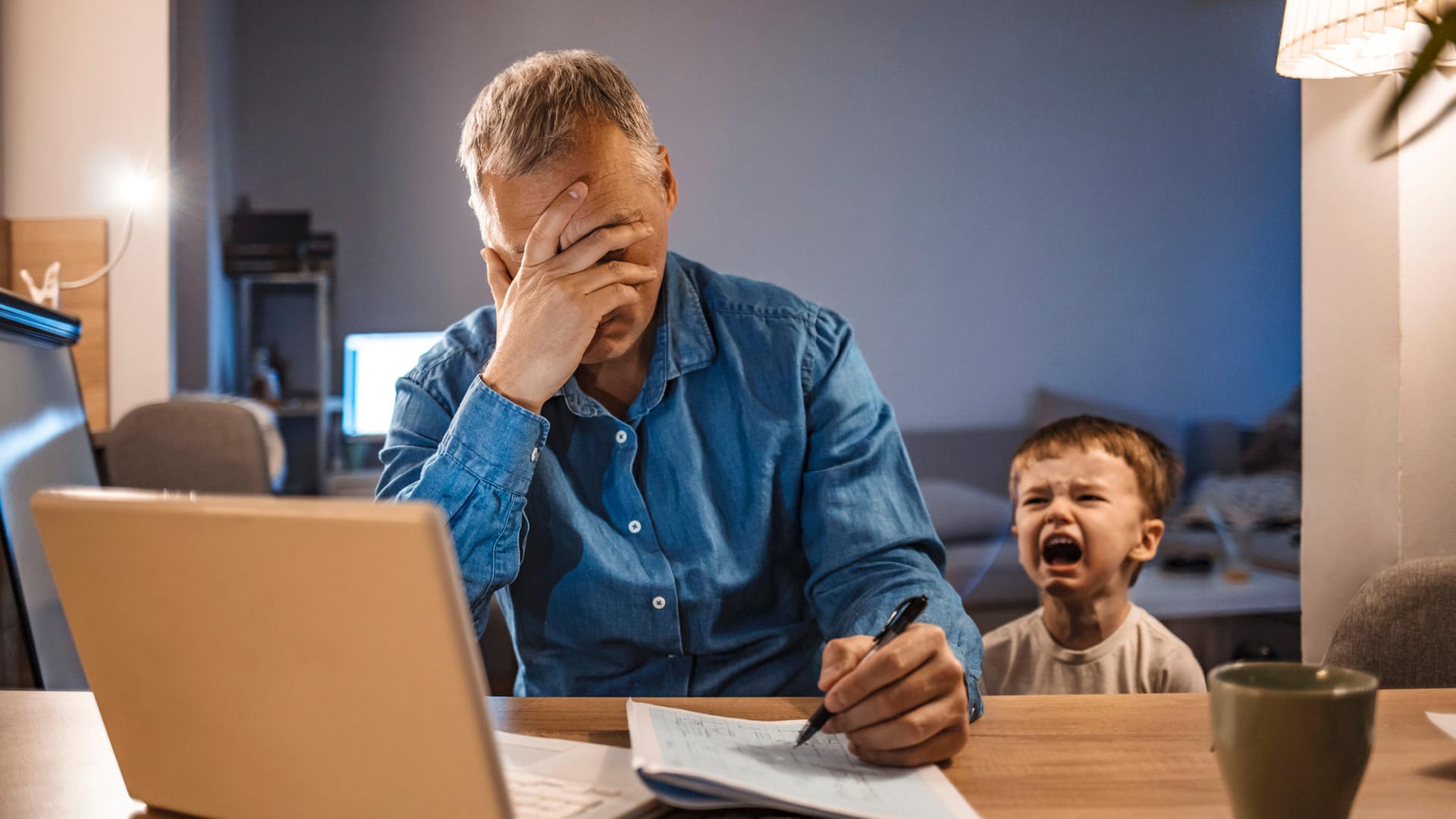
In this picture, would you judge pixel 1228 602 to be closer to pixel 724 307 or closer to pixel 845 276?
pixel 845 276

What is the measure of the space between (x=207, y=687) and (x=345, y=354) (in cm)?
380

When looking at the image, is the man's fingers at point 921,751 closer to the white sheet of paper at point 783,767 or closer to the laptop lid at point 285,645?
the white sheet of paper at point 783,767

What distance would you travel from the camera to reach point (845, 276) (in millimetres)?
3965

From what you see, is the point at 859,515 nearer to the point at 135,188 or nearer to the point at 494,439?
the point at 494,439

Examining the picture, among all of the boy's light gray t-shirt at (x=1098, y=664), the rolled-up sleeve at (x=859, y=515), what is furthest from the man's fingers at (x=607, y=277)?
the boy's light gray t-shirt at (x=1098, y=664)

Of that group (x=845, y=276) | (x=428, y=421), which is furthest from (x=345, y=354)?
(x=428, y=421)

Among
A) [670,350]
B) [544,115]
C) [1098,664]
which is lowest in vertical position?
[1098,664]

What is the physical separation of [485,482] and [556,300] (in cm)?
19

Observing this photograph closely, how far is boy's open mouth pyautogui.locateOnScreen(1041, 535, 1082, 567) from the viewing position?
1.83 m

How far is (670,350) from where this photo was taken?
3.75 feet

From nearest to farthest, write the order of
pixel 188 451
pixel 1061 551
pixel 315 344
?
pixel 1061 551, pixel 188 451, pixel 315 344

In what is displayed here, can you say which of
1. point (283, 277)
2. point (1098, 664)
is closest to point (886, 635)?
point (1098, 664)

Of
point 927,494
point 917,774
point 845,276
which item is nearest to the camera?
point 917,774

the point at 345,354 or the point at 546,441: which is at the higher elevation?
the point at 345,354
